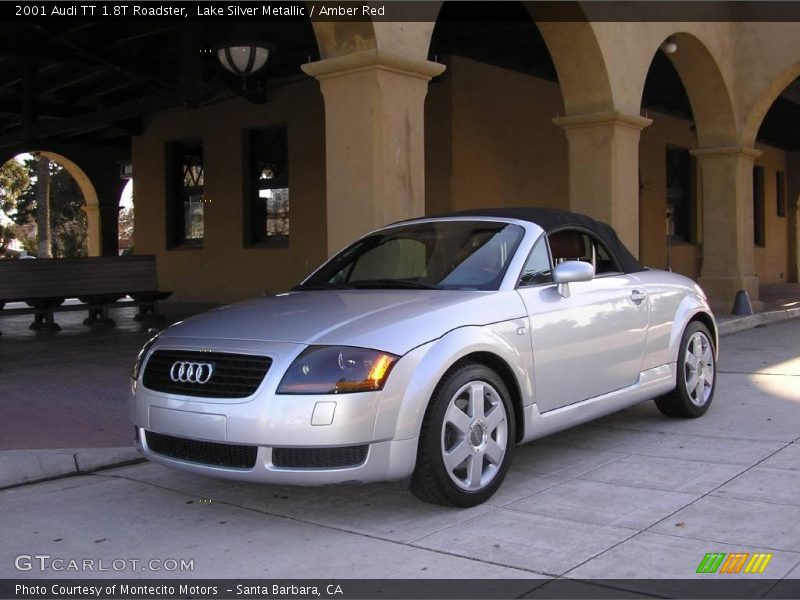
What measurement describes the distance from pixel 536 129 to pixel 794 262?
1646 cm

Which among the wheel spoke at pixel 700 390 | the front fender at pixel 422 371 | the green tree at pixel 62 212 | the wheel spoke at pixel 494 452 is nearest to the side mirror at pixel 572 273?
the front fender at pixel 422 371

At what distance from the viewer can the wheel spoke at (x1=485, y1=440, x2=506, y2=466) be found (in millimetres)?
4402

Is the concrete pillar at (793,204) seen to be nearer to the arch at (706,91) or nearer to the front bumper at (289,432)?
the arch at (706,91)

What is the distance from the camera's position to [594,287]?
5402 mm

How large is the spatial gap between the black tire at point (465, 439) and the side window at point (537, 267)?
2.45 ft

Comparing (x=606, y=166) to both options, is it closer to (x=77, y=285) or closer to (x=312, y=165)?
(x=312, y=165)

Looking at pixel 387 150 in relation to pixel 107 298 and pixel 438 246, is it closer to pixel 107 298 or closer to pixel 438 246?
pixel 438 246

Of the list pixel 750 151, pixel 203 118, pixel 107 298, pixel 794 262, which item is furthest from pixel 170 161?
pixel 794 262

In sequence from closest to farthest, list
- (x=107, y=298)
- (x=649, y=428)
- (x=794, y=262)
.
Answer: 1. (x=649, y=428)
2. (x=107, y=298)
3. (x=794, y=262)

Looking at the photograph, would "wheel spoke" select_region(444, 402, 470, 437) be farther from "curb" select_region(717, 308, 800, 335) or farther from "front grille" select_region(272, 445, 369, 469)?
"curb" select_region(717, 308, 800, 335)

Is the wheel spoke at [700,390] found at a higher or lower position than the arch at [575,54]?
lower

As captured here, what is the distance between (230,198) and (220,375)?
13.9m

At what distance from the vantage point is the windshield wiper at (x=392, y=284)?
493cm

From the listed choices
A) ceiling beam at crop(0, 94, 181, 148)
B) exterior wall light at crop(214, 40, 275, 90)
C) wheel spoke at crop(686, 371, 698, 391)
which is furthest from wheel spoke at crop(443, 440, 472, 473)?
ceiling beam at crop(0, 94, 181, 148)
